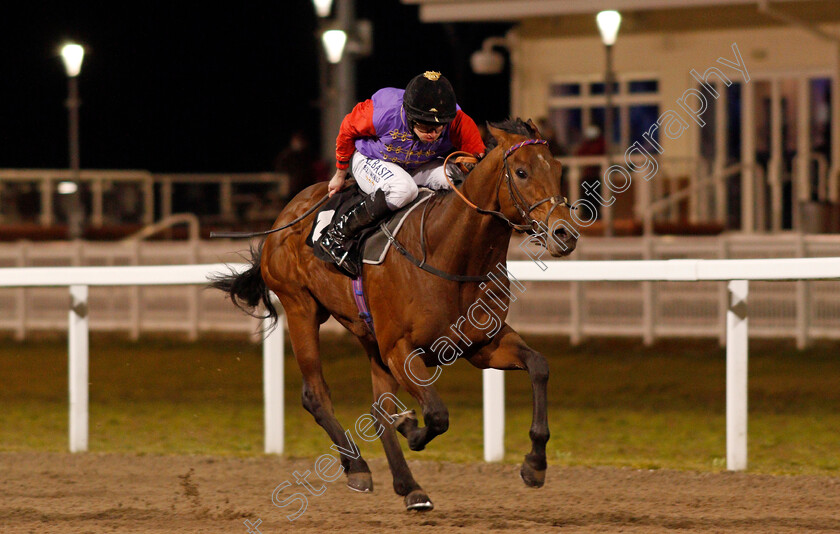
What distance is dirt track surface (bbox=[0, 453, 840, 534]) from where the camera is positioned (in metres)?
5.06

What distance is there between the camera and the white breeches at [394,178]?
209 inches

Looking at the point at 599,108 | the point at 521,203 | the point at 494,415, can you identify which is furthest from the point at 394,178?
the point at 599,108

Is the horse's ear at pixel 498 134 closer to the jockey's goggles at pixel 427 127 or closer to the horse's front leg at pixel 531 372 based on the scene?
the jockey's goggles at pixel 427 127

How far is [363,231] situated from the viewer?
543 cm

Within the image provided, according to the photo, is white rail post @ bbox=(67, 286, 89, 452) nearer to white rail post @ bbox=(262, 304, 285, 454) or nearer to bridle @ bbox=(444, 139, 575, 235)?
white rail post @ bbox=(262, 304, 285, 454)

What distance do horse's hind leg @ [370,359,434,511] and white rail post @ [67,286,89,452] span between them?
6.94 feet

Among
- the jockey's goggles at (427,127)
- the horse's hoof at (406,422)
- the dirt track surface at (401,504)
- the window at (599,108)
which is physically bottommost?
the dirt track surface at (401,504)

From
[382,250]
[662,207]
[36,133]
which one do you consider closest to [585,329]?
[662,207]

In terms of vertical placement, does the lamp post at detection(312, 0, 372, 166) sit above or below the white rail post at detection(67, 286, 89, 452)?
above

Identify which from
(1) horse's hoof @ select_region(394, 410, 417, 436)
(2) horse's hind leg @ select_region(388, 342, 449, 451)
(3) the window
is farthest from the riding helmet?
(3) the window

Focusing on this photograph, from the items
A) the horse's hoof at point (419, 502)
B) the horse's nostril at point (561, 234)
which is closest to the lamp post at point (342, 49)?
the horse's hoof at point (419, 502)

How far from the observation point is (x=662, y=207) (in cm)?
1458

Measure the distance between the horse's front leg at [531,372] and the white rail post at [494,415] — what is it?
142 centimetres

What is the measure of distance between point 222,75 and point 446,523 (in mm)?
25191
